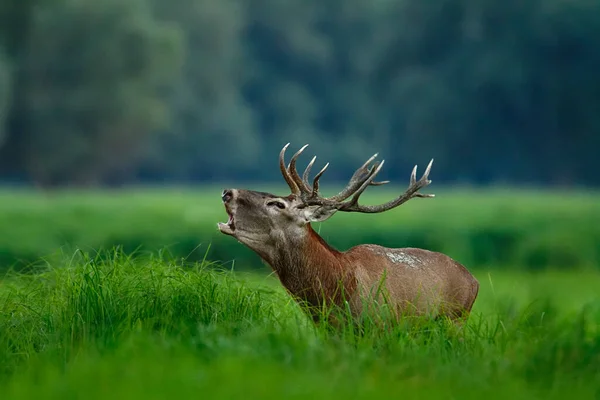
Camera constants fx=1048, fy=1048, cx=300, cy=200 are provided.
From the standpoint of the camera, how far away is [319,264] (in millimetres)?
8070

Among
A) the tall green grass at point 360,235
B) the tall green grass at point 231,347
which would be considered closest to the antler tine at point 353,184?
the tall green grass at point 231,347

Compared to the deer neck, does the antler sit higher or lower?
higher

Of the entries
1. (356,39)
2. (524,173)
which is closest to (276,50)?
(356,39)

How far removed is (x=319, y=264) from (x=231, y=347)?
160 centimetres

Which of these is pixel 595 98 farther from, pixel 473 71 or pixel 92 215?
pixel 92 215

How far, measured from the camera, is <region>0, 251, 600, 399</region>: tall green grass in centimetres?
579

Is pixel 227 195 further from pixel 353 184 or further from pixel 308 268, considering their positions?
pixel 353 184

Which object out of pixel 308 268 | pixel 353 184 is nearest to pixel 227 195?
pixel 308 268

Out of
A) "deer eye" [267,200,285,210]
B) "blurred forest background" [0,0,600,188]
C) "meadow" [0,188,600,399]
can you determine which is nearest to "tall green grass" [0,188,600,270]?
"meadow" [0,188,600,399]

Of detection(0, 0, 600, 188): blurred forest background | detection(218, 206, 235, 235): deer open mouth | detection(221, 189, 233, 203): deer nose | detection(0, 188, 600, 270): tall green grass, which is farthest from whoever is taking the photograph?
detection(0, 0, 600, 188): blurred forest background

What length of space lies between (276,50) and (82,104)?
3096 centimetres

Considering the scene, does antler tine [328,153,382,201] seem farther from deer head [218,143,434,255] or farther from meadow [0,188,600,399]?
meadow [0,188,600,399]

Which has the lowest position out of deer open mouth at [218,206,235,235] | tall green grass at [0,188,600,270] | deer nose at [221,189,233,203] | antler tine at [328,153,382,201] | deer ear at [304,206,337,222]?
tall green grass at [0,188,600,270]

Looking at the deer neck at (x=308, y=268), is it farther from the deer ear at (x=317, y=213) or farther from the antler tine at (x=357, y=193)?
the antler tine at (x=357, y=193)
